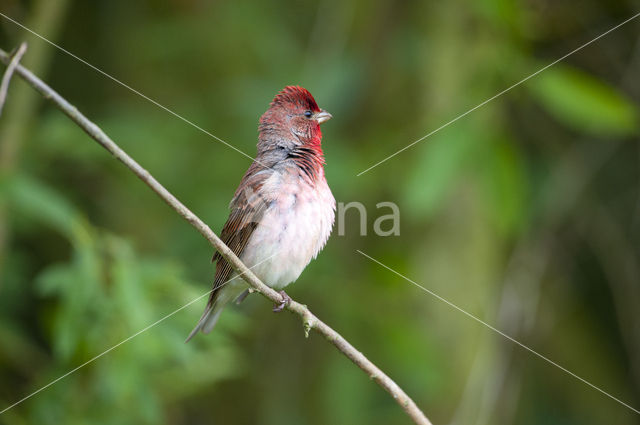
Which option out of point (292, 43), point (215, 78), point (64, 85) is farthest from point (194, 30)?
point (64, 85)

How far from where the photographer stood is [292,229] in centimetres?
314

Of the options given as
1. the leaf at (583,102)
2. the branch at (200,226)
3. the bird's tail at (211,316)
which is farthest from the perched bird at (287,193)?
the leaf at (583,102)

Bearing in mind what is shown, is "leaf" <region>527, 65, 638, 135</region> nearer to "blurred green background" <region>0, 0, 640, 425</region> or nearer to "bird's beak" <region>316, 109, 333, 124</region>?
"blurred green background" <region>0, 0, 640, 425</region>

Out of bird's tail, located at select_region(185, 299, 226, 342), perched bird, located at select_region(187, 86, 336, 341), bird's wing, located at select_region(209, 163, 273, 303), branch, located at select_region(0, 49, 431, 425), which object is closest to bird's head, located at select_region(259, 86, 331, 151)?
perched bird, located at select_region(187, 86, 336, 341)

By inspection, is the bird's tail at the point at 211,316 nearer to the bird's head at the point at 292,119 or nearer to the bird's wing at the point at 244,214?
the bird's wing at the point at 244,214

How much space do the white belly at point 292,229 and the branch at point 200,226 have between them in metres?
0.64

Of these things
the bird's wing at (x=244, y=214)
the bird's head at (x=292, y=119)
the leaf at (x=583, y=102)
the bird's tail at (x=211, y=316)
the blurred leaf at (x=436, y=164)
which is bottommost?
the bird's tail at (x=211, y=316)

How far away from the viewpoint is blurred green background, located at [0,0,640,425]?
397 centimetres

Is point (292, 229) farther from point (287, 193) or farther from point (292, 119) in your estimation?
point (292, 119)

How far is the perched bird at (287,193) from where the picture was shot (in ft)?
10.2

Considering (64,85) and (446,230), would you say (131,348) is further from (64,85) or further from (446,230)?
(64,85)

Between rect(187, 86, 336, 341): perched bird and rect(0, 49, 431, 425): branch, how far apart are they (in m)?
0.64

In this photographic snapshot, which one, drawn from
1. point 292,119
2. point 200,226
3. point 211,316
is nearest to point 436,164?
point 292,119

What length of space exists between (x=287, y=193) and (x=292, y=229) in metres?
0.17
